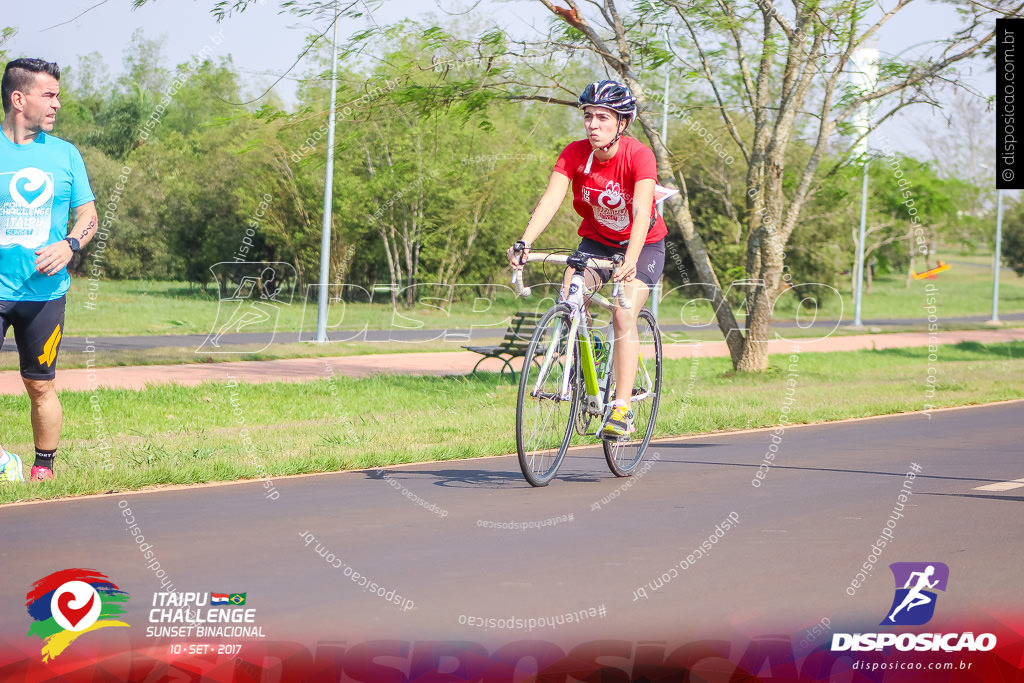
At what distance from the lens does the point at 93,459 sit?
766 centimetres

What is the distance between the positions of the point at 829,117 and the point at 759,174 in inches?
54.1

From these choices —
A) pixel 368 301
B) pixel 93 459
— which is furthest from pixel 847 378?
pixel 368 301

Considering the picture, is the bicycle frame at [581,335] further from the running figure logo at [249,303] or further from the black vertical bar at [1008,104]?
the running figure logo at [249,303]

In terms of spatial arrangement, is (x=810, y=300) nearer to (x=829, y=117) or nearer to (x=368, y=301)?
(x=368, y=301)

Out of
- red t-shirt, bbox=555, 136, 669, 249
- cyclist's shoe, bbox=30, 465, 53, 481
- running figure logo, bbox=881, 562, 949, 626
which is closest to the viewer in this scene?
running figure logo, bbox=881, 562, 949, 626

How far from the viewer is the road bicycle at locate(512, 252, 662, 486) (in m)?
6.47

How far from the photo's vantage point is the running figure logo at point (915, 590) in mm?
4188

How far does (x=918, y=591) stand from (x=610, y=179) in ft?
10.4

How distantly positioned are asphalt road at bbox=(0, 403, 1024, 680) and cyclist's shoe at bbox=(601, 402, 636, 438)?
1.14 ft

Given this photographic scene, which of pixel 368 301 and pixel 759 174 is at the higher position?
pixel 759 174

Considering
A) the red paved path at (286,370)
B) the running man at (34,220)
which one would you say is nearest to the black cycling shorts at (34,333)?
the running man at (34,220)

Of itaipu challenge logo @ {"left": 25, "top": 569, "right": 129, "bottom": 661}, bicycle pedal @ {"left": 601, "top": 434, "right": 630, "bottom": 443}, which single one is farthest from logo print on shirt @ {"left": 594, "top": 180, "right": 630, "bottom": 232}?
itaipu challenge logo @ {"left": 25, "top": 569, "right": 129, "bottom": 661}

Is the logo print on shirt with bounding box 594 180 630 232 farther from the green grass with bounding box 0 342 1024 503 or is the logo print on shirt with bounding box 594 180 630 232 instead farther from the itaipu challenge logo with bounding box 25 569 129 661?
the itaipu challenge logo with bounding box 25 569 129 661

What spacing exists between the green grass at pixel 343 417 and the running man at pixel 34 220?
0.82 m
